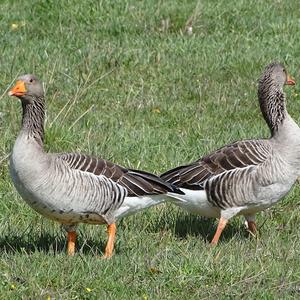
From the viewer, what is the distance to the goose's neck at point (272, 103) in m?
8.70

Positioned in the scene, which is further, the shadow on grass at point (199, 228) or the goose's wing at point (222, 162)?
the shadow on grass at point (199, 228)

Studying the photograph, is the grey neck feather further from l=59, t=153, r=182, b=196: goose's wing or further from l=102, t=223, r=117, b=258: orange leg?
l=102, t=223, r=117, b=258: orange leg

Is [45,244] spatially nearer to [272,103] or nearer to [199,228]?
[199,228]

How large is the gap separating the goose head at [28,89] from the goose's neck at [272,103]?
218 centimetres

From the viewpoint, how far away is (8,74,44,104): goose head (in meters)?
7.79

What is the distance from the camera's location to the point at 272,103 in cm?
879

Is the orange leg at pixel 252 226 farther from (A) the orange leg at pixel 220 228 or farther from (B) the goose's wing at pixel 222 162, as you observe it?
(B) the goose's wing at pixel 222 162

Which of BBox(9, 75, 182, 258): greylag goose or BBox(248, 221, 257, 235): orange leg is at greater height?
BBox(9, 75, 182, 258): greylag goose

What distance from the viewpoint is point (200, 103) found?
1205cm

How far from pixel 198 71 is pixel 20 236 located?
5243 millimetres

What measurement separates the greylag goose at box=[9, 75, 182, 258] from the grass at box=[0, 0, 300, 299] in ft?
1.06

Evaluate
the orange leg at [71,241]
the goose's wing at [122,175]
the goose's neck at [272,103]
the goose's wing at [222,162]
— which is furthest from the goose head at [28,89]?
the goose's neck at [272,103]

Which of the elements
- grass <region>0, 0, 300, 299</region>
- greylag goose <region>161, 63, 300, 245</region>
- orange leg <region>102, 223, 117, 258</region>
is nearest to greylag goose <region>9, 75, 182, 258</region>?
orange leg <region>102, 223, 117, 258</region>

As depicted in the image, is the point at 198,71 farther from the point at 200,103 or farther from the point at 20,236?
the point at 20,236
